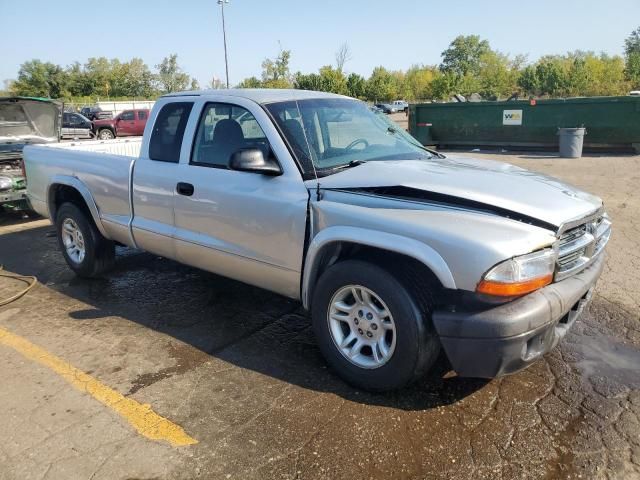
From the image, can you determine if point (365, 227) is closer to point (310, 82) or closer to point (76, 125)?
point (76, 125)

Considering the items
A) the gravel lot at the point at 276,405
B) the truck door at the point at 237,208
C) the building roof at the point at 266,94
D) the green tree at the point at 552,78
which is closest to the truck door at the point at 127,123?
the gravel lot at the point at 276,405

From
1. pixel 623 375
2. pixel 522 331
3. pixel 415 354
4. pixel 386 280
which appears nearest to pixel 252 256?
pixel 386 280

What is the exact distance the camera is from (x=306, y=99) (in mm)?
4090

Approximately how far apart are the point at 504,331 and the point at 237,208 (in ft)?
6.62

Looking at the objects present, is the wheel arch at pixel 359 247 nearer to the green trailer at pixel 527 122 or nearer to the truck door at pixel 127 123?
the green trailer at pixel 527 122

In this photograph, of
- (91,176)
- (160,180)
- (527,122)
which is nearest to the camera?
(160,180)

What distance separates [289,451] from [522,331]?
1.38m

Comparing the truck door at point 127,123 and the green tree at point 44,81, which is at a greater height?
the green tree at point 44,81

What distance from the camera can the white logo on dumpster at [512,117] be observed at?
53.6ft

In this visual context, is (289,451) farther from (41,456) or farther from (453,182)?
(453,182)

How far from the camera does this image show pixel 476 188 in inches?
122

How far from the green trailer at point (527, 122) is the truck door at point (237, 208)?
1421cm

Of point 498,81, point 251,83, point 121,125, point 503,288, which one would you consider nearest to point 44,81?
point 251,83

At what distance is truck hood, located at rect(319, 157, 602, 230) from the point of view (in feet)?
9.52
